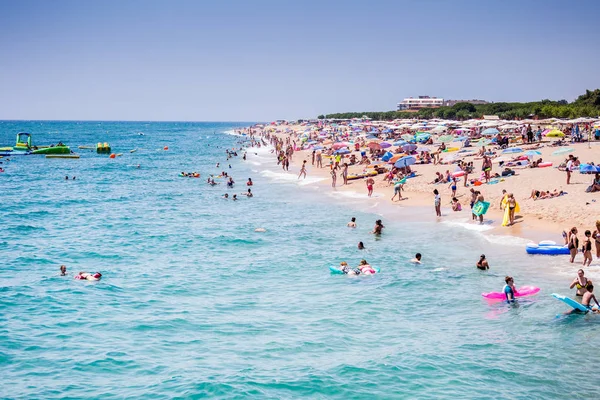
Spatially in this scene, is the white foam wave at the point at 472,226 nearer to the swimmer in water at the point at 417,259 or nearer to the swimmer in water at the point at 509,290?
the swimmer in water at the point at 417,259

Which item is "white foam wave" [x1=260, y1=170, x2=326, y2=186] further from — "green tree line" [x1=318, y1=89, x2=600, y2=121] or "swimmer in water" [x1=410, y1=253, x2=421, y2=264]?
"green tree line" [x1=318, y1=89, x2=600, y2=121]

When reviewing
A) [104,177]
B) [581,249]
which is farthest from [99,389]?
[104,177]

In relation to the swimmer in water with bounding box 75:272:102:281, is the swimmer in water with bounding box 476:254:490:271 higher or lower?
higher

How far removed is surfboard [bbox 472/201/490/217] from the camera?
79.8 feet

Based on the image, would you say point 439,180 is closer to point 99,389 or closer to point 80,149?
point 99,389

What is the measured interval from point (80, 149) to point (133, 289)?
271ft

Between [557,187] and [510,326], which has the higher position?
[557,187]

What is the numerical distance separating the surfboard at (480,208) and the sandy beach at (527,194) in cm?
61

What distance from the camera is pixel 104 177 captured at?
53906 mm

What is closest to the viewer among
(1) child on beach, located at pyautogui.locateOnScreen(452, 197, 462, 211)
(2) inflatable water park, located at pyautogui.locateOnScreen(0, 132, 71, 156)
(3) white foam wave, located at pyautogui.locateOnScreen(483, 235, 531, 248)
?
(3) white foam wave, located at pyautogui.locateOnScreen(483, 235, 531, 248)

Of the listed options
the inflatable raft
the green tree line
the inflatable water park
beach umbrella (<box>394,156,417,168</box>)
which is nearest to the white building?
the green tree line

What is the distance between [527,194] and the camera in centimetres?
2706

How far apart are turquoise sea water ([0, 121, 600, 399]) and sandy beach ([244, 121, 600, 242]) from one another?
6.02 feet

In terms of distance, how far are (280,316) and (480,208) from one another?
1335 centimetres
